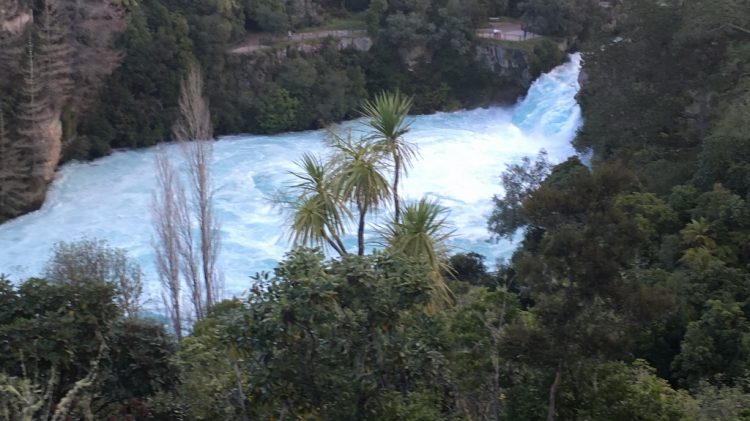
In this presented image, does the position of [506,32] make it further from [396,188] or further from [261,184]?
[396,188]

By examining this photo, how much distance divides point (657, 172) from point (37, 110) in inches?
714

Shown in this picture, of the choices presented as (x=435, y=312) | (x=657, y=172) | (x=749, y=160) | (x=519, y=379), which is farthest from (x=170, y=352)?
(x=657, y=172)

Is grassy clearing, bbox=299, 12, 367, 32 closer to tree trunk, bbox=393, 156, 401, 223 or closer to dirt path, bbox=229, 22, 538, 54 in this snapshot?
dirt path, bbox=229, 22, 538, 54

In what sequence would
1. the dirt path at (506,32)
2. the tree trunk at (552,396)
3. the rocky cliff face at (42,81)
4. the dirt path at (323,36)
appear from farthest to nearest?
the dirt path at (506,32) < the dirt path at (323,36) < the rocky cliff face at (42,81) < the tree trunk at (552,396)

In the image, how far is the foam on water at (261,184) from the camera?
22672 millimetres

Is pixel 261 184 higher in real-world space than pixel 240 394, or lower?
lower

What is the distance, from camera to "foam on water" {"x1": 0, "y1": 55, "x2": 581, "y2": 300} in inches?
893

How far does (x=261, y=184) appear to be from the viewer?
2734 cm

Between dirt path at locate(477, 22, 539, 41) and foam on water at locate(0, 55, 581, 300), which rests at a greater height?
dirt path at locate(477, 22, 539, 41)

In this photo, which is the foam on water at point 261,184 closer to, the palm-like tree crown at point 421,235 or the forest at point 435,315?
the forest at point 435,315

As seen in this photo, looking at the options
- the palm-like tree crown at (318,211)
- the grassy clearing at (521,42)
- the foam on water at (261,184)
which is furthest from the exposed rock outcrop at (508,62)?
the palm-like tree crown at (318,211)

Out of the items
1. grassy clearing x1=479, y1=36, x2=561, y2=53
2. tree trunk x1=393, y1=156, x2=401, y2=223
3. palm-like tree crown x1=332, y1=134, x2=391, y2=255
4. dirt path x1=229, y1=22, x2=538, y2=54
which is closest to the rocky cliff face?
dirt path x1=229, y1=22, x2=538, y2=54

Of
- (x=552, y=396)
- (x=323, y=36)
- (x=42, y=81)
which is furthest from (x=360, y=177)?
(x=323, y=36)

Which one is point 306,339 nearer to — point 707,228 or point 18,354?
point 18,354
